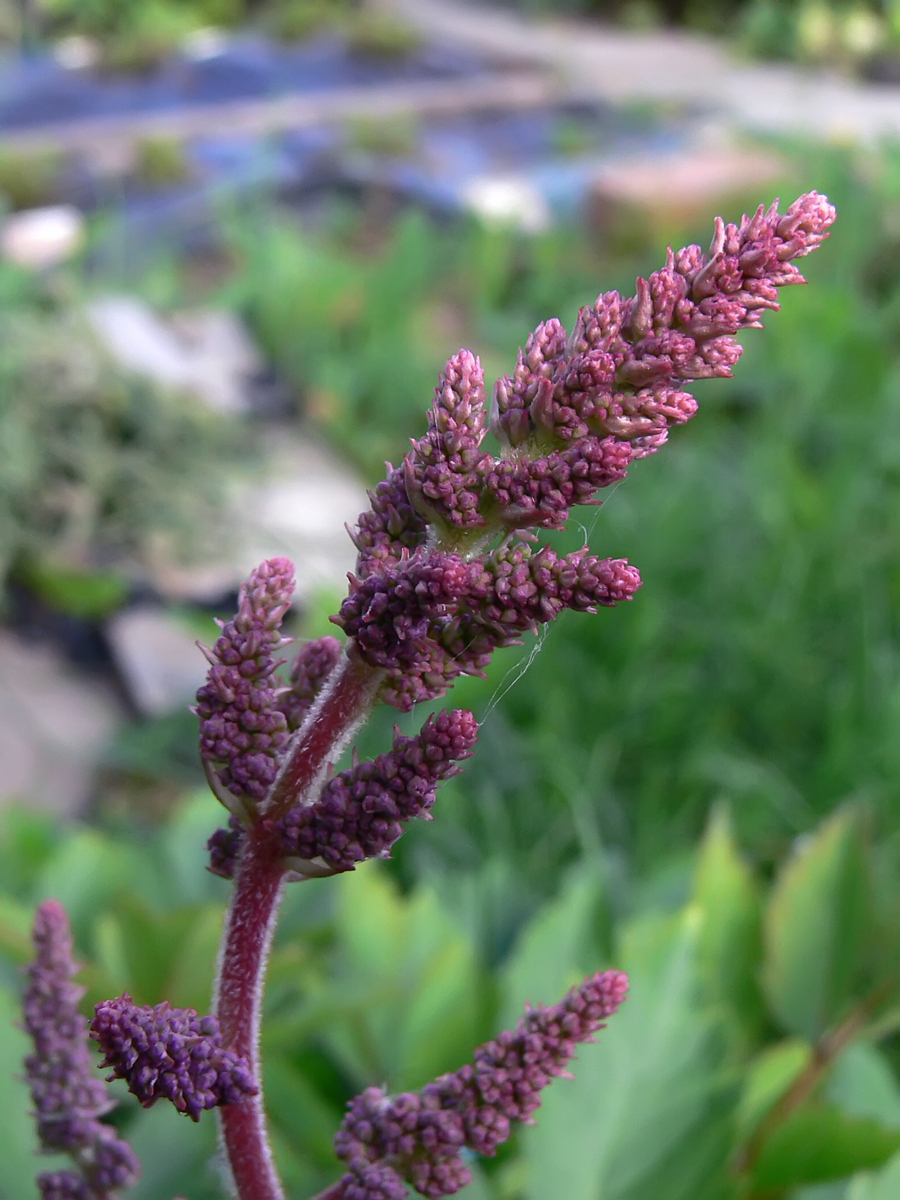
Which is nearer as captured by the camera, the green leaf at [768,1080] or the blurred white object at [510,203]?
the green leaf at [768,1080]

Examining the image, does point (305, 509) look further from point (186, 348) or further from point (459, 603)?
point (459, 603)

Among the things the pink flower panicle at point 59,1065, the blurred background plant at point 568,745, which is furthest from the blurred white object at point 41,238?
the pink flower panicle at point 59,1065

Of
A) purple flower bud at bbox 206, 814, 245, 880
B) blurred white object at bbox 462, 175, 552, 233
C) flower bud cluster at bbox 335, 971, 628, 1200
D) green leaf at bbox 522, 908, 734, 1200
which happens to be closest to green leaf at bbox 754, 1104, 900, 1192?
green leaf at bbox 522, 908, 734, 1200

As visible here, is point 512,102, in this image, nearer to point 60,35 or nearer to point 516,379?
point 60,35

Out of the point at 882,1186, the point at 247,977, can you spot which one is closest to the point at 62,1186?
the point at 247,977

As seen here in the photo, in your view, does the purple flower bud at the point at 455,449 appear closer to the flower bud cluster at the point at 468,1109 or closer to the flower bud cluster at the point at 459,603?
the flower bud cluster at the point at 459,603

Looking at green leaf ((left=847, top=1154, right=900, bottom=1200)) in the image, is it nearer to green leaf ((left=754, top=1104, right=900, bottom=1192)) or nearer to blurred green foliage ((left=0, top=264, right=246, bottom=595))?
green leaf ((left=754, top=1104, right=900, bottom=1192))
